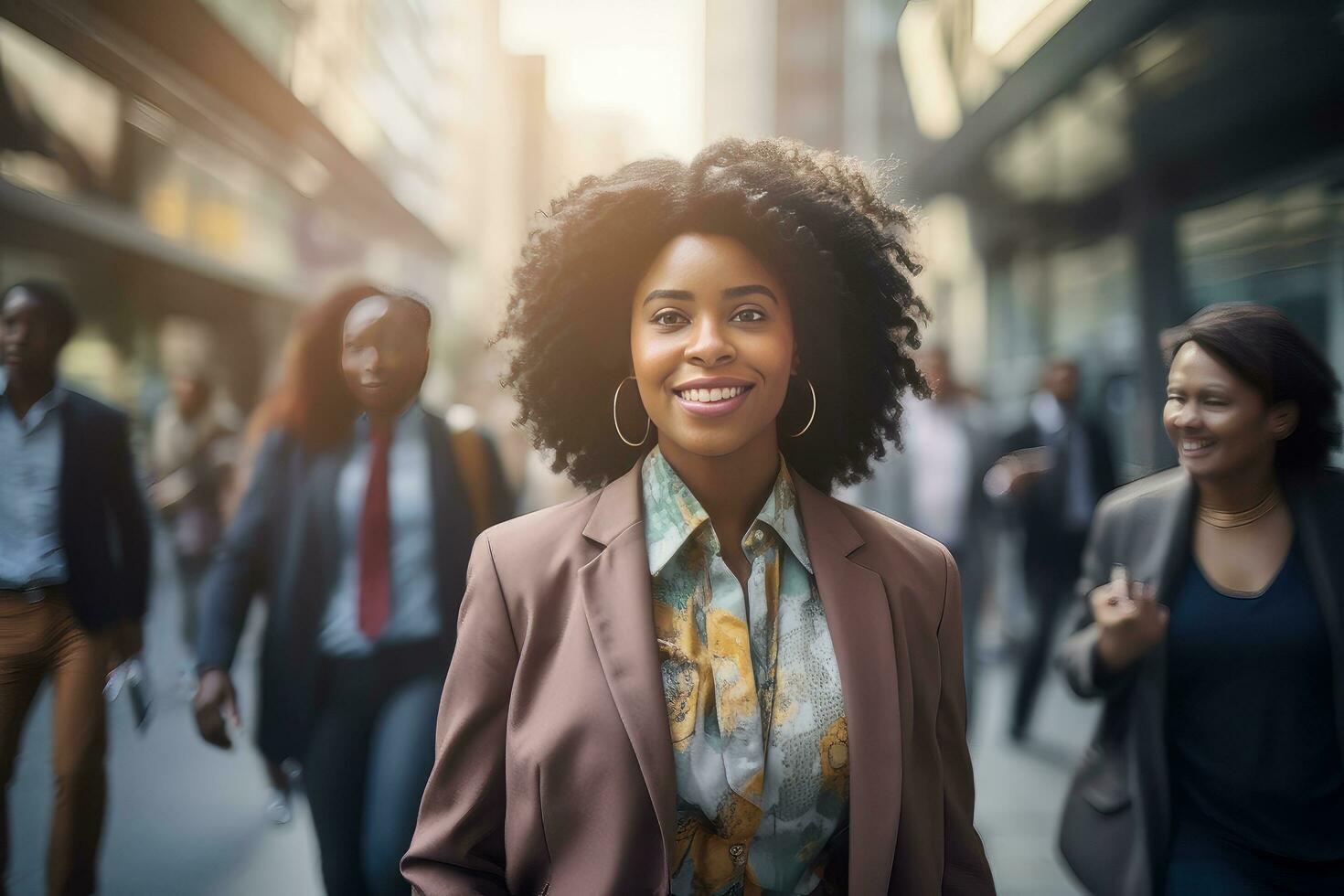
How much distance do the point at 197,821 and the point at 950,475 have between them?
377 centimetres

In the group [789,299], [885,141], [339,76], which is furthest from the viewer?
[885,141]

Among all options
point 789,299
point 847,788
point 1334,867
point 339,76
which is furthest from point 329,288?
point 1334,867

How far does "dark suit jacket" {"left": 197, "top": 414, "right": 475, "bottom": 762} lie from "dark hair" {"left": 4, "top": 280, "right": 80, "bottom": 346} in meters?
0.75

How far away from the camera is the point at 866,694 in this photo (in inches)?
60.3

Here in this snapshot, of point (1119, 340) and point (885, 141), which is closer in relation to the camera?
point (1119, 340)

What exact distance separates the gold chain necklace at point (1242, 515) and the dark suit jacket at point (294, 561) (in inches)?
76.6

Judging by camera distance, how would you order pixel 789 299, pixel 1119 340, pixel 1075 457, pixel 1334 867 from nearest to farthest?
1. pixel 789 299
2. pixel 1334 867
3. pixel 1075 457
4. pixel 1119 340

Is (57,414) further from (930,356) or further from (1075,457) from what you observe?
(1075,457)

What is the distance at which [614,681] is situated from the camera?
1.49m

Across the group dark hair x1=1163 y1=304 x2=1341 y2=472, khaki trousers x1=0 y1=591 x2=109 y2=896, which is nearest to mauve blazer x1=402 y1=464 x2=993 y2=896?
dark hair x1=1163 y1=304 x2=1341 y2=472

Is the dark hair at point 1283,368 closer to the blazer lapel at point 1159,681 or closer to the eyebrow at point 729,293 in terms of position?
the blazer lapel at point 1159,681

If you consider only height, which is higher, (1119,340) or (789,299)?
(1119,340)

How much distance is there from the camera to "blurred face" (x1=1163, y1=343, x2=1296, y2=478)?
2.23 m

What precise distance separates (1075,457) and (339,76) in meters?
3.91
